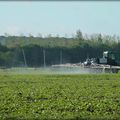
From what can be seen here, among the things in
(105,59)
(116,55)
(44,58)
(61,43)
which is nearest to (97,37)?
(61,43)

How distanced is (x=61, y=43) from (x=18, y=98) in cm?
8635

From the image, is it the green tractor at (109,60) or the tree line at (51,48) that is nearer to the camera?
the green tractor at (109,60)

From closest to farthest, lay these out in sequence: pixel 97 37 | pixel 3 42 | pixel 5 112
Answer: pixel 5 112 < pixel 3 42 < pixel 97 37

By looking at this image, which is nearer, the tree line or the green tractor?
the green tractor

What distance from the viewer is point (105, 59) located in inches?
2571

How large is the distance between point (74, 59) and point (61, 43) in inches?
368

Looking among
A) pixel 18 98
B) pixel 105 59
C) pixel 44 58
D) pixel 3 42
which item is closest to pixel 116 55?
pixel 105 59

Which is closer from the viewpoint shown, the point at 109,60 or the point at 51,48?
the point at 109,60

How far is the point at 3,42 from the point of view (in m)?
99.7

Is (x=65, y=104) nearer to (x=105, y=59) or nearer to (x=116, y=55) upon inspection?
(x=105, y=59)

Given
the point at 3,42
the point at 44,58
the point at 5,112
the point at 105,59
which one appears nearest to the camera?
the point at 5,112

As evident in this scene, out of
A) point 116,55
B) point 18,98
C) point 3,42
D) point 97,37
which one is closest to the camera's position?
point 18,98

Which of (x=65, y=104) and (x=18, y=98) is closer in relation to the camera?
(x=65, y=104)

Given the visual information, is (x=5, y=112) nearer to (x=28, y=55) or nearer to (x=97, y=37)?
(x=28, y=55)
